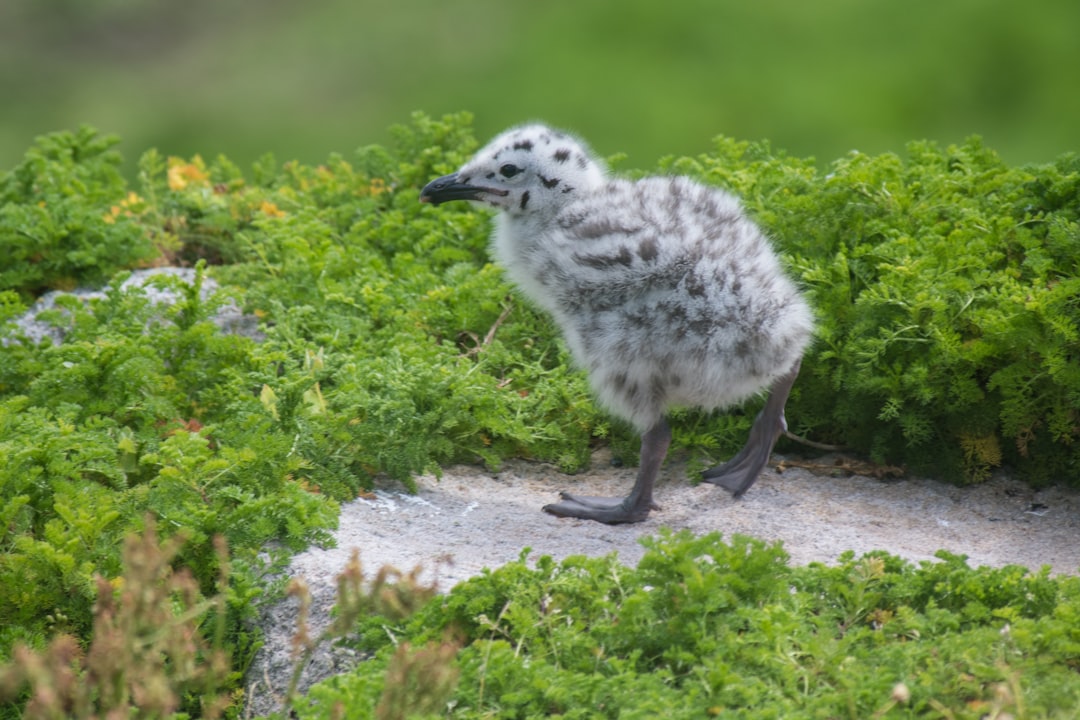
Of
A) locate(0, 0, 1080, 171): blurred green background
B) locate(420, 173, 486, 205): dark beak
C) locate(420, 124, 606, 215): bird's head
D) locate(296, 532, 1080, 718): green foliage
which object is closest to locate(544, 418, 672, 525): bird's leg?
locate(296, 532, 1080, 718): green foliage

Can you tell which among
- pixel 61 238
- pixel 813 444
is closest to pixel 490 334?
pixel 813 444

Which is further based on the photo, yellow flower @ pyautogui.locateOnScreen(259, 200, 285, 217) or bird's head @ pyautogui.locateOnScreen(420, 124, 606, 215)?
yellow flower @ pyautogui.locateOnScreen(259, 200, 285, 217)

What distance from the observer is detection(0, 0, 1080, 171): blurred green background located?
1101cm

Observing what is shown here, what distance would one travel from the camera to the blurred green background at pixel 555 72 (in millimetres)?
11008

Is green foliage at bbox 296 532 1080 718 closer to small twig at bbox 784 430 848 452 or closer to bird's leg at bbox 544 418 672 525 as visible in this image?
bird's leg at bbox 544 418 672 525

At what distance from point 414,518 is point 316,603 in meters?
0.67

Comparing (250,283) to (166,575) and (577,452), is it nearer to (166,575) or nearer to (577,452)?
(577,452)

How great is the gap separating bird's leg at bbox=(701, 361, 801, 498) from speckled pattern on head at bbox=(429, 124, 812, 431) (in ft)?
0.77

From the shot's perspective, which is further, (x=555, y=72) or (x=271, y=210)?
(x=555, y=72)

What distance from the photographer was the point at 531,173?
5211 mm

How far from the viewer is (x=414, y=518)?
4820mm

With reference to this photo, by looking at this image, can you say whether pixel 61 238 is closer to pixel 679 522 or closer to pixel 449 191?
pixel 449 191

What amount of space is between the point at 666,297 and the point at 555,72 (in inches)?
292

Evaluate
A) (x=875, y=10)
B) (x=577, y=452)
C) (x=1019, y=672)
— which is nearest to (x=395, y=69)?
(x=875, y=10)
